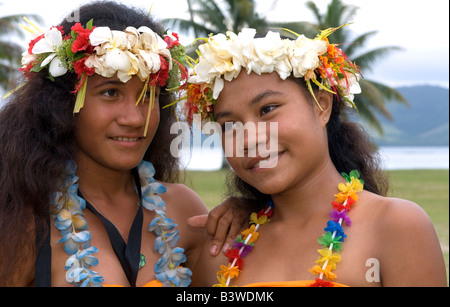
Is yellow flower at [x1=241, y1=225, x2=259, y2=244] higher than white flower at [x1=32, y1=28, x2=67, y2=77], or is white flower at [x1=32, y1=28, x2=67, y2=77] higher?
white flower at [x1=32, y1=28, x2=67, y2=77]

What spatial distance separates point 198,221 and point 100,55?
100 cm

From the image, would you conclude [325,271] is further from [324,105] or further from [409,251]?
[324,105]

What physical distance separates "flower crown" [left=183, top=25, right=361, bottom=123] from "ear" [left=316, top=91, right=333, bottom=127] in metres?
0.04

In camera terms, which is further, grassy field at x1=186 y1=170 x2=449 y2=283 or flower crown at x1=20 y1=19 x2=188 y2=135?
grassy field at x1=186 y1=170 x2=449 y2=283

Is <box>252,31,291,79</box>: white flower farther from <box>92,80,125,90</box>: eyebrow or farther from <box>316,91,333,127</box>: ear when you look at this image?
<box>92,80,125,90</box>: eyebrow

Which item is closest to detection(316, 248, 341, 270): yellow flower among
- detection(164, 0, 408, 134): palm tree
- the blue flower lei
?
the blue flower lei

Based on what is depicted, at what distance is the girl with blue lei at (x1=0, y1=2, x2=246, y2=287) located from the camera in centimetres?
268

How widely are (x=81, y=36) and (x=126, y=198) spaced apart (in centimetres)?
90

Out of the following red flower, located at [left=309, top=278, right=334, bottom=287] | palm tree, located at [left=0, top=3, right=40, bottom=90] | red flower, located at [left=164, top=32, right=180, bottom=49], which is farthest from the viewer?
palm tree, located at [left=0, top=3, right=40, bottom=90]

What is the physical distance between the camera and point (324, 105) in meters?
2.75

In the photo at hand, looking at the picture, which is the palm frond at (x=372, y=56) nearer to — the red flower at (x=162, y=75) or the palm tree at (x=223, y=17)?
the palm tree at (x=223, y=17)

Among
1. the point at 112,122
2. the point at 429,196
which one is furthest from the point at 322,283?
the point at 429,196

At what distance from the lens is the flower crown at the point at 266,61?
261cm
